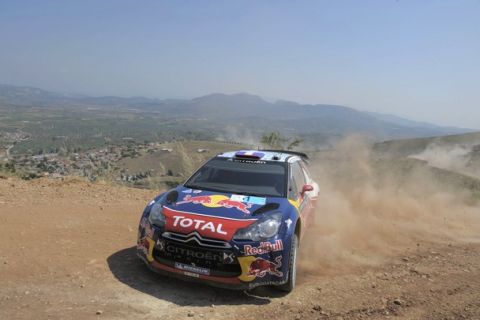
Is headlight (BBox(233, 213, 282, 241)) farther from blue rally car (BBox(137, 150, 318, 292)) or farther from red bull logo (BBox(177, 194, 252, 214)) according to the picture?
red bull logo (BBox(177, 194, 252, 214))

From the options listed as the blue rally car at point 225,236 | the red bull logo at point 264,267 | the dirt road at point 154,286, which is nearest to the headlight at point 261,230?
the blue rally car at point 225,236

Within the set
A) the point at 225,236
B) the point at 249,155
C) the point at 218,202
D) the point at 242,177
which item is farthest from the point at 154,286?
the point at 249,155

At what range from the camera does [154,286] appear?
5062 millimetres

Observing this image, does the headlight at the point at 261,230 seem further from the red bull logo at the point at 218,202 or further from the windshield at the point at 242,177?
the windshield at the point at 242,177

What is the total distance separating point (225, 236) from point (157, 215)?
3.21ft

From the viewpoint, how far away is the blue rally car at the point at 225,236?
15.6 ft

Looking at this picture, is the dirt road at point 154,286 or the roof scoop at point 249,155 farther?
the roof scoop at point 249,155

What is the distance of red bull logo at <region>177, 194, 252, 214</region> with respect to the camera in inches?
209

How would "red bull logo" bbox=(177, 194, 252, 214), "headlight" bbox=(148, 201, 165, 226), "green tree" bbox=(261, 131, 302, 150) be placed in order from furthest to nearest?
"green tree" bbox=(261, 131, 302, 150), "red bull logo" bbox=(177, 194, 252, 214), "headlight" bbox=(148, 201, 165, 226)

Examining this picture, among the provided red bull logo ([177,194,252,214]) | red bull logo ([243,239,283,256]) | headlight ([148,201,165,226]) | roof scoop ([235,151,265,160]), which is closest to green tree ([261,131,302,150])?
roof scoop ([235,151,265,160])

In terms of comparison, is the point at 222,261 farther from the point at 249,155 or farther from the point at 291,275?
the point at 249,155

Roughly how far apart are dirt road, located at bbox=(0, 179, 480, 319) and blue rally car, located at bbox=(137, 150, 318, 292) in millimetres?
286

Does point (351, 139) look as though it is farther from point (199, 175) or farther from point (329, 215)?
point (199, 175)

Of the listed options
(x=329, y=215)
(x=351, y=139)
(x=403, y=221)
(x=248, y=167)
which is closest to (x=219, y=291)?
(x=248, y=167)
